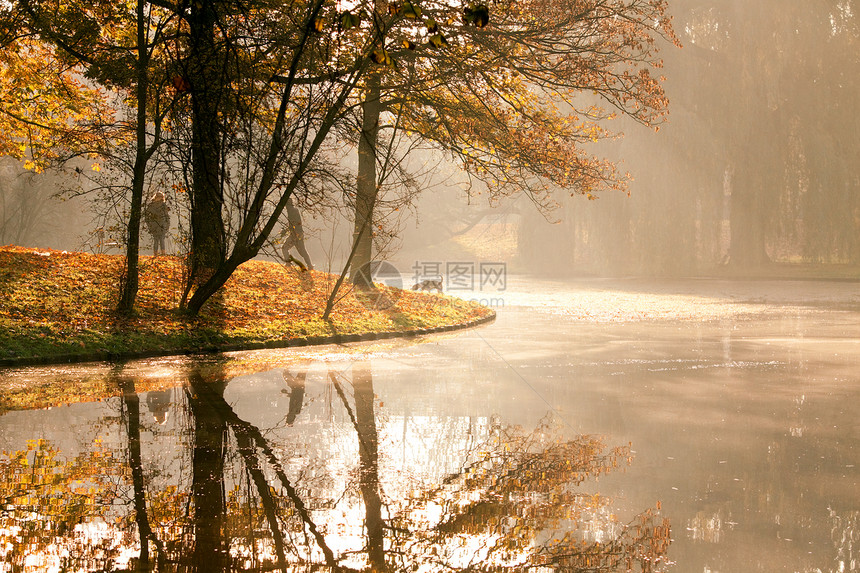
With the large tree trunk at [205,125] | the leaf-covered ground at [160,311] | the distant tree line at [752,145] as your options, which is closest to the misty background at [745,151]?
the distant tree line at [752,145]

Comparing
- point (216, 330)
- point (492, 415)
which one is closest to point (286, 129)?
point (216, 330)

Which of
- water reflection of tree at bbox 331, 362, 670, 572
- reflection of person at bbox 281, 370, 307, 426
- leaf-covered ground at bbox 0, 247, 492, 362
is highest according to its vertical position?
leaf-covered ground at bbox 0, 247, 492, 362

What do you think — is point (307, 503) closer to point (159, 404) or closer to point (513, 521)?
point (513, 521)

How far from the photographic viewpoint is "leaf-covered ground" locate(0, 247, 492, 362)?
38.8 ft

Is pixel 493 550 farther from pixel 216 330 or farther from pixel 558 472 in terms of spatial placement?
pixel 216 330

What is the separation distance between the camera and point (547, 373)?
10516 millimetres

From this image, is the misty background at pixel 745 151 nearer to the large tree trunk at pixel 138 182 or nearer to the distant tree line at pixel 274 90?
the distant tree line at pixel 274 90

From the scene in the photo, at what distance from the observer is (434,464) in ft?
20.1

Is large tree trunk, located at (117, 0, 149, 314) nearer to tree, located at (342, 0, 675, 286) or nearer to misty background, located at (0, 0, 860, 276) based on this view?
tree, located at (342, 0, 675, 286)

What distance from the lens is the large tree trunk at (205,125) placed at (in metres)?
10.4

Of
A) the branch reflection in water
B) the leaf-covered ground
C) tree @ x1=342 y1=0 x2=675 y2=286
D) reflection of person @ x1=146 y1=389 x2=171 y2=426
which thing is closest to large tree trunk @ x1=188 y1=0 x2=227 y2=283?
the leaf-covered ground

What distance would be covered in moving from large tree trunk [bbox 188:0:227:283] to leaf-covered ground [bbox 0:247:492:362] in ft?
3.32

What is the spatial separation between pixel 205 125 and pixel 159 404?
16.9ft

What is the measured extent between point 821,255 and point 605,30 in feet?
64.8
